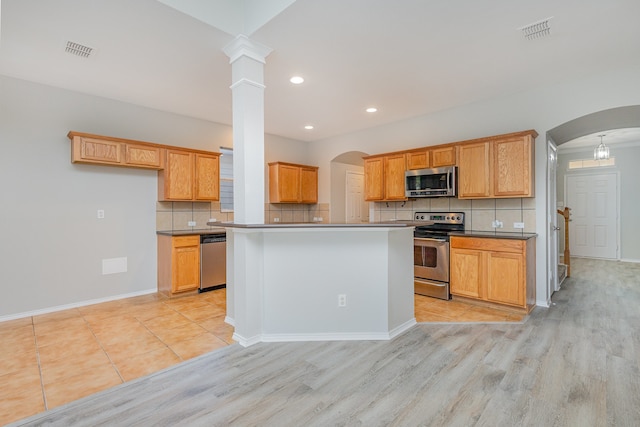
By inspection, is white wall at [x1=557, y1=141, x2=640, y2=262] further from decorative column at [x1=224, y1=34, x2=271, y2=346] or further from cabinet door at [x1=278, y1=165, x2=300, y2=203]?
decorative column at [x1=224, y1=34, x2=271, y2=346]

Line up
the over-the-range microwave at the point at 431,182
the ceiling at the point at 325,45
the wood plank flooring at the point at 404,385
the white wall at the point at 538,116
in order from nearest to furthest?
the wood plank flooring at the point at 404,385, the ceiling at the point at 325,45, the white wall at the point at 538,116, the over-the-range microwave at the point at 431,182

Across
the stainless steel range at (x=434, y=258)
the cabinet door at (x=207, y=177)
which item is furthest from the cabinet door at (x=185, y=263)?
the stainless steel range at (x=434, y=258)

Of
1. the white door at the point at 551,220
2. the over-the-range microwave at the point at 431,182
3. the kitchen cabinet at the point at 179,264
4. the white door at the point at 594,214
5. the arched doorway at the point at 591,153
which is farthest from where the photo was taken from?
the white door at the point at 594,214

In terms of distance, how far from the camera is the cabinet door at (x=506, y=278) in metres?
3.59

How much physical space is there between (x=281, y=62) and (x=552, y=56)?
2.72m

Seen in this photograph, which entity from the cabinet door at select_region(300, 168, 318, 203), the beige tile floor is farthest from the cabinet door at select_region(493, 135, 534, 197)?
the cabinet door at select_region(300, 168, 318, 203)

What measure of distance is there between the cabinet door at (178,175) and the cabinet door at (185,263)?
700mm

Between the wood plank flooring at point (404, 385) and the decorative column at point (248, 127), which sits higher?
the decorative column at point (248, 127)

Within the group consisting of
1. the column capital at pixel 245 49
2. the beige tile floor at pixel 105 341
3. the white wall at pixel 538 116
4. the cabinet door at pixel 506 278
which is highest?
the column capital at pixel 245 49

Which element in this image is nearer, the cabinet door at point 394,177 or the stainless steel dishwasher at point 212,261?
the stainless steel dishwasher at point 212,261

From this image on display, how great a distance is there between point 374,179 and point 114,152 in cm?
384

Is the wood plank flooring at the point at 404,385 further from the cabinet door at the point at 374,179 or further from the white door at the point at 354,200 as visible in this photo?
the white door at the point at 354,200

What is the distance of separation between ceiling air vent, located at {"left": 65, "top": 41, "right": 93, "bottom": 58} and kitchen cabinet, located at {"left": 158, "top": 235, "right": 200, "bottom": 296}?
2.25m

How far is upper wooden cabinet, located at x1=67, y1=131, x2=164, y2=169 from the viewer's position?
3787 millimetres
